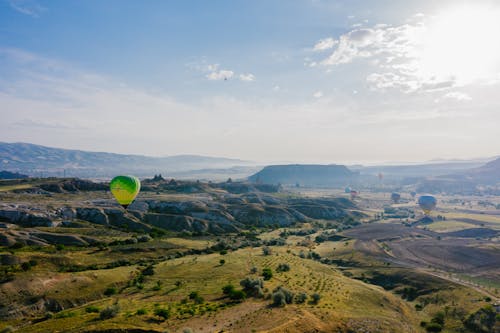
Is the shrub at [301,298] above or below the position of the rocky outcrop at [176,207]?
above

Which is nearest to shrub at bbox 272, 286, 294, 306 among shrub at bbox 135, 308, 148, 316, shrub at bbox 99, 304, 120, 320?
shrub at bbox 135, 308, 148, 316

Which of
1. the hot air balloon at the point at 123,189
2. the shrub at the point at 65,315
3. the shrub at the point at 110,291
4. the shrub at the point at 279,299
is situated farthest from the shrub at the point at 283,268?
the hot air balloon at the point at 123,189

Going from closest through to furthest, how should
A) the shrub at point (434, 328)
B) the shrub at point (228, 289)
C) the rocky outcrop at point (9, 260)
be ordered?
the shrub at point (434, 328) < the shrub at point (228, 289) < the rocky outcrop at point (9, 260)

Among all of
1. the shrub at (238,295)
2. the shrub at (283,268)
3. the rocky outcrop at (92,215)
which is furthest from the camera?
the rocky outcrop at (92,215)

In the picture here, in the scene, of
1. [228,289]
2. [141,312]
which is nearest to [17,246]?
[141,312]

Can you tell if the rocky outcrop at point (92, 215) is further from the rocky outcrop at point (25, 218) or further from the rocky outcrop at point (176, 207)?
the rocky outcrop at point (176, 207)

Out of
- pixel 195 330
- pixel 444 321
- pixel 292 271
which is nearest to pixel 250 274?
pixel 292 271

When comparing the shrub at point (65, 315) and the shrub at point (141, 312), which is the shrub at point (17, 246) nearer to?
the shrub at point (65, 315)

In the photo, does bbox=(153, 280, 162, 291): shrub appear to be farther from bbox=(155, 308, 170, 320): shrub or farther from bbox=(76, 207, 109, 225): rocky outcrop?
bbox=(76, 207, 109, 225): rocky outcrop

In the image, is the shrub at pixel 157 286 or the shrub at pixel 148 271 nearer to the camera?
the shrub at pixel 157 286

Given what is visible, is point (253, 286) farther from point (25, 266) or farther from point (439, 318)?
point (25, 266)

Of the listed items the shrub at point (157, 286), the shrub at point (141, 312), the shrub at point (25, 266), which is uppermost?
the shrub at point (141, 312)
